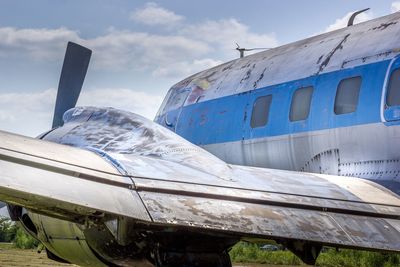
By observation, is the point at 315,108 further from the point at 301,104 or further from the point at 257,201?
the point at 257,201

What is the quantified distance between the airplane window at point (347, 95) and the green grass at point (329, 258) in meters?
6.98

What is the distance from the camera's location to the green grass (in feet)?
57.9

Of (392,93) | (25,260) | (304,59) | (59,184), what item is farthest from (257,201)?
(25,260)

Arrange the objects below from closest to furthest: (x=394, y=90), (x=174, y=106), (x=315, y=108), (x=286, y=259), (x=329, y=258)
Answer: (x=394, y=90) < (x=315, y=108) < (x=174, y=106) < (x=329, y=258) < (x=286, y=259)

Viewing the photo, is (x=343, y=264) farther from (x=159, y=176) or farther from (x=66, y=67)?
(x=159, y=176)

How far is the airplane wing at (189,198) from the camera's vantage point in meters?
4.30

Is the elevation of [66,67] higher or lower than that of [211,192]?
higher

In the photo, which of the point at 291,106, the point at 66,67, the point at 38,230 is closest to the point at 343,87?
the point at 291,106

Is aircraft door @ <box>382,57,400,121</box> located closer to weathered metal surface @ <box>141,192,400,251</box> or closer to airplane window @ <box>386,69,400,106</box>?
airplane window @ <box>386,69,400,106</box>

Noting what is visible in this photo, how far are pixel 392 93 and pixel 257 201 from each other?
3.12 metres

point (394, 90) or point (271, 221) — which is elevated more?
point (394, 90)

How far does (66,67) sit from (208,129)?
112 inches

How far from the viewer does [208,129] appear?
11.2m

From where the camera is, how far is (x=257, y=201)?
5172 mm
